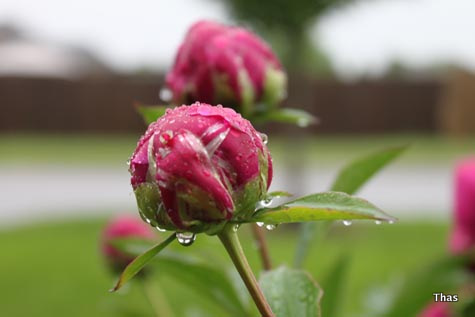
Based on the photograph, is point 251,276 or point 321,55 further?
point 321,55

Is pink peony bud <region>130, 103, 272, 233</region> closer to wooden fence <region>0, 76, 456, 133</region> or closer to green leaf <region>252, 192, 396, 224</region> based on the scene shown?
green leaf <region>252, 192, 396, 224</region>

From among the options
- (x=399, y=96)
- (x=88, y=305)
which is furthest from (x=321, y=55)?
(x=88, y=305)

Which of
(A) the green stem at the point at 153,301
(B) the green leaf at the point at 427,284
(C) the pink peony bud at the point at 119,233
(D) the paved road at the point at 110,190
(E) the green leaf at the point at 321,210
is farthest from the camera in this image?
(D) the paved road at the point at 110,190

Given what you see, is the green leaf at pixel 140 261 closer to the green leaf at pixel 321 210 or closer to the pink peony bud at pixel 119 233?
the green leaf at pixel 321 210

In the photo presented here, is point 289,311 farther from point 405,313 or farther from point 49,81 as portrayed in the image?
point 49,81

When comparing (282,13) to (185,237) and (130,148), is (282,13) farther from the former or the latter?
(130,148)

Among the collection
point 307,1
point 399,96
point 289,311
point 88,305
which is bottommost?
point 399,96

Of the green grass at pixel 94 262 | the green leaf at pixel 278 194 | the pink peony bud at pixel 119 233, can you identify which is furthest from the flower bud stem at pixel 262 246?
the green grass at pixel 94 262
